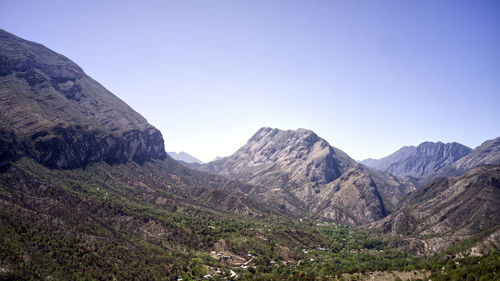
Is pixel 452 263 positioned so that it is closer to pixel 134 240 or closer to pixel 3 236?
pixel 134 240

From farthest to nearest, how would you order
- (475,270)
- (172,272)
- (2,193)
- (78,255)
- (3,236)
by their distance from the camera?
(2,193) < (172,272) < (78,255) < (3,236) < (475,270)

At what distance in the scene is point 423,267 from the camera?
137m

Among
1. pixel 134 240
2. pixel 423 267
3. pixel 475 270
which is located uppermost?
pixel 475 270

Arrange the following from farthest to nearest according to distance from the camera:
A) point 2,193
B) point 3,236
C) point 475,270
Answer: point 2,193 < point 3,236 < point 475,270

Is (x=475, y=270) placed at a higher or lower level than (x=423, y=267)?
higher

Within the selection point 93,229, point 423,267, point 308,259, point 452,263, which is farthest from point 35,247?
point 452,263

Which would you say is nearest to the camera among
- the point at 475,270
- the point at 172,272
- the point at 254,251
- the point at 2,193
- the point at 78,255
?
the point at 475,270

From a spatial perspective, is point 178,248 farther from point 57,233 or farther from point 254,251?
point 57,233

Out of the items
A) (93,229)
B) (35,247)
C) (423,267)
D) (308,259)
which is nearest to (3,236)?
(35,247)

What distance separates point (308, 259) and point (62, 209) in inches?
6184

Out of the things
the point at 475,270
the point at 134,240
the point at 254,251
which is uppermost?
the point at 475,270

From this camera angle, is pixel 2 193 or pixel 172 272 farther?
pixel 2 193

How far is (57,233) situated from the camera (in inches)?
5945

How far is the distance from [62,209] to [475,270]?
686ft
